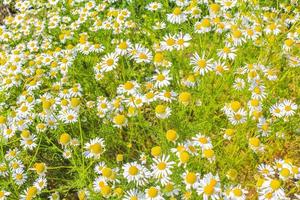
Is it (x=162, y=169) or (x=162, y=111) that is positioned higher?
(x=162, y=111)

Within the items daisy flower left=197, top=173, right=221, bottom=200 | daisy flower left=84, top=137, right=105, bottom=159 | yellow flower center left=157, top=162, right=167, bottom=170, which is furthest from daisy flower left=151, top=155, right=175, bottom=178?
daisy flower left=84, top=137, right=105, bottom=159

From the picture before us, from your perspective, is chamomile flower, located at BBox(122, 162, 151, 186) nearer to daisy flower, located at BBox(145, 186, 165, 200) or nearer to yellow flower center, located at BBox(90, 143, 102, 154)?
daisy flower, located at BBox(145, 186, 165, 200)

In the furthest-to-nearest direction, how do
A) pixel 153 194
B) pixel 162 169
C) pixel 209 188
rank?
pixel 162 169
pixel 153 194
pixel 209 188

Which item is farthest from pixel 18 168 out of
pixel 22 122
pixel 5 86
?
pixel 5 86

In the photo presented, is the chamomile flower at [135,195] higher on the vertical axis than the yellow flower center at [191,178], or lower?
lower

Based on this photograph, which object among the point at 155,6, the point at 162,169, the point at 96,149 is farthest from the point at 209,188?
the point at 155,6

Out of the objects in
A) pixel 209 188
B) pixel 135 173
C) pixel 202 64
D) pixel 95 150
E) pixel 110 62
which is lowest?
pixel 209 188

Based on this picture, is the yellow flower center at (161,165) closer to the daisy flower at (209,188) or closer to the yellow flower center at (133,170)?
the yellow flower center at (133,170)

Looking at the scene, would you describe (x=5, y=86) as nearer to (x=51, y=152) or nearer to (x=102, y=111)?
(x=51, y=152)

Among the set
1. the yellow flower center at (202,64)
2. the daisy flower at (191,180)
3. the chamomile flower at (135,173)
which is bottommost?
the daisy flower at (191,180)

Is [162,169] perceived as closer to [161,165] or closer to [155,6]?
[161,165]

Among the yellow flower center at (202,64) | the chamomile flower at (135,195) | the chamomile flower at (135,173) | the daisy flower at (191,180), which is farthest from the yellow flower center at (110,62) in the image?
the daisy flower at (191,180)
